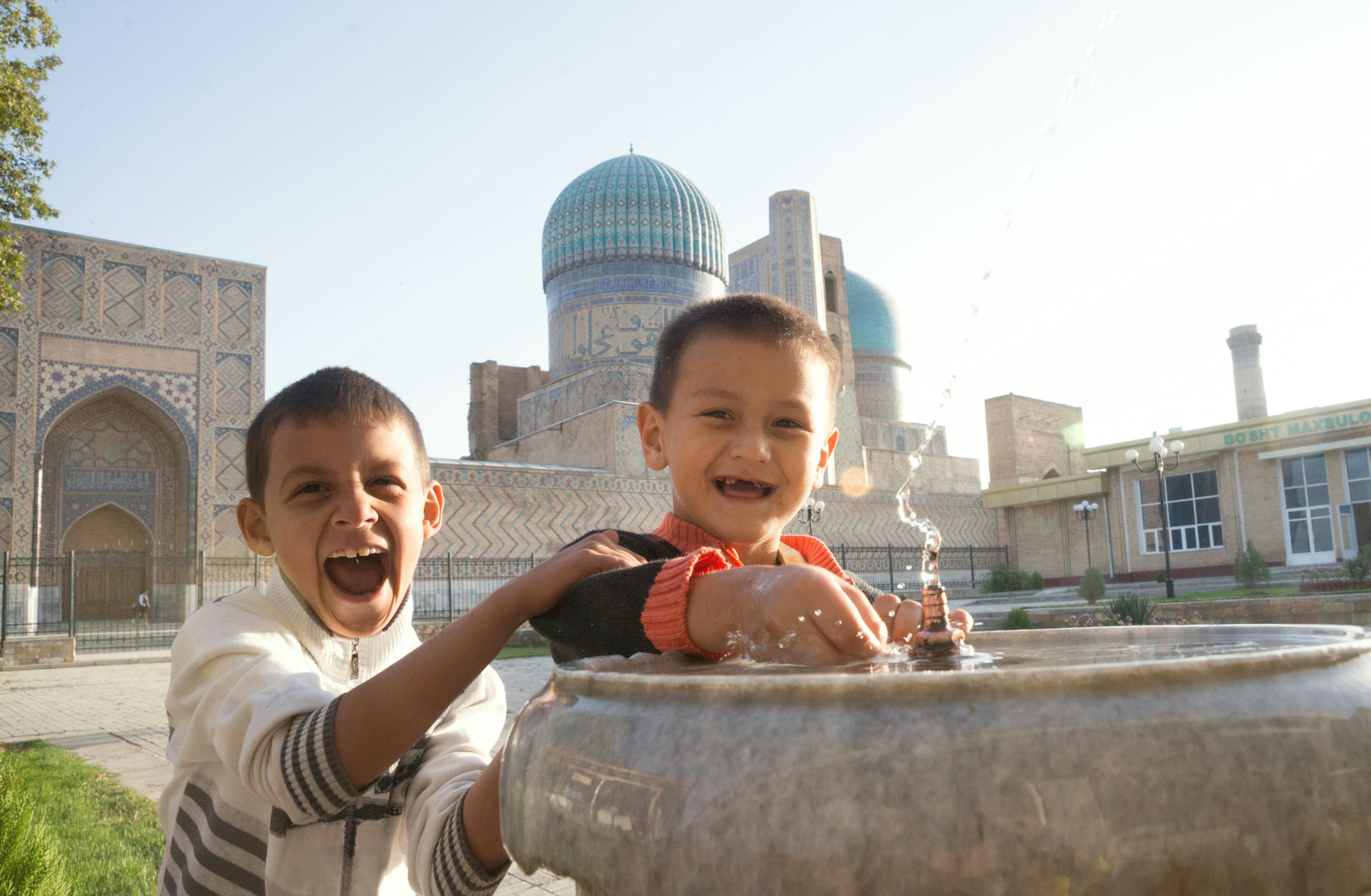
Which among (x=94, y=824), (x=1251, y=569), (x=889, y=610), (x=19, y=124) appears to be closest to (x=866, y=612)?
(x=889, y=610)

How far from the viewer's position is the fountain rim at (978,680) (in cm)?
31

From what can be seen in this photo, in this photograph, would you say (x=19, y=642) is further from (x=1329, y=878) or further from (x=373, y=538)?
(x=1329, y=878)

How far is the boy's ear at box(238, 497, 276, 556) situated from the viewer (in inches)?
37.4

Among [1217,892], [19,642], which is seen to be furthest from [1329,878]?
[19,642]

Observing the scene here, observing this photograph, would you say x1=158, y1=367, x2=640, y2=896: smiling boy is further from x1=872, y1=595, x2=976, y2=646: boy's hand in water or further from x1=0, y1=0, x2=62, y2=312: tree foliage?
x1=0, y1=0, x2=62, y2=312: tree foliage

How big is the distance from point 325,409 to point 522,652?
27.1 ft

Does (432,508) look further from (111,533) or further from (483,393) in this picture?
(483,393)

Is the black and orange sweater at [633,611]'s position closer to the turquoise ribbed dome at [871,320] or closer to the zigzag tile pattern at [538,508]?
the zigzag tile pattern at [538,508]

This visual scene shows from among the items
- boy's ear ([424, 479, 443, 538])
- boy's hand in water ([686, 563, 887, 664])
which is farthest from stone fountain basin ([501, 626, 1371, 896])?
boy's ear ([424, 479, 443, 538])

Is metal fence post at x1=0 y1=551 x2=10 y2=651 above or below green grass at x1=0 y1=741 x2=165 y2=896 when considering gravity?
above

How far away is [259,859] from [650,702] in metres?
0.60

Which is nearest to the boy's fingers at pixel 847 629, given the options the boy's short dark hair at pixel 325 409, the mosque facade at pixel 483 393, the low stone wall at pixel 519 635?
the boy's short dark hair at pixel 325 409

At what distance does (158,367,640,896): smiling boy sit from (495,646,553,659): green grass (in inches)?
280

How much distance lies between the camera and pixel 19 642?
8.34 meters
